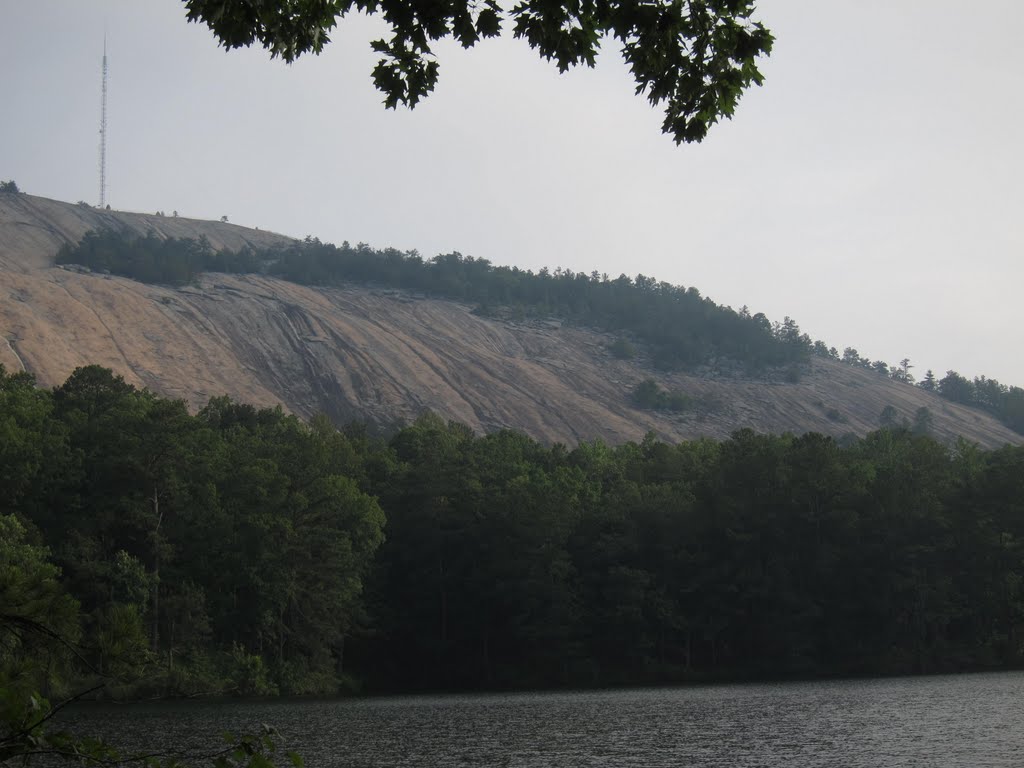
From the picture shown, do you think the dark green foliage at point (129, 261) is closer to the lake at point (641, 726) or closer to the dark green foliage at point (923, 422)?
the dark green foliage at point (923, 422)

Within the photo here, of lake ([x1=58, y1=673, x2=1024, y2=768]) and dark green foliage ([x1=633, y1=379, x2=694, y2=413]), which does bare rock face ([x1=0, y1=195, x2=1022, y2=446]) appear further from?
lake ([x1=58, y1=673, x2=1024, y2=768])

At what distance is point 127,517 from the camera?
62.1 metres

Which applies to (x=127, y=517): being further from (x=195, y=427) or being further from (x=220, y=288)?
(x=220, y=288)

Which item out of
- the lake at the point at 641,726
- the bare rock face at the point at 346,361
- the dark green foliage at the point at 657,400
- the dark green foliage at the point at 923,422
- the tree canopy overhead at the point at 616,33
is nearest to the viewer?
the tree canopy overhead at the point at 616,33

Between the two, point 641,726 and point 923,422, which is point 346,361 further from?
point 641,726

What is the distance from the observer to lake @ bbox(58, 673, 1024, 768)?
105 feet

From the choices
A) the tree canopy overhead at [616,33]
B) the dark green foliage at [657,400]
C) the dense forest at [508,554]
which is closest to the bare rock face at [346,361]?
the dark green foliage at [657,400]

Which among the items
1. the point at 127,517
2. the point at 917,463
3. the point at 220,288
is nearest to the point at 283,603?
the point at 127,517

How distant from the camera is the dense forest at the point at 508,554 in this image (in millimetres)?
63656

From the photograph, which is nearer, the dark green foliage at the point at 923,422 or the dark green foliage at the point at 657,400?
the dark green foliage at the point at 657,400

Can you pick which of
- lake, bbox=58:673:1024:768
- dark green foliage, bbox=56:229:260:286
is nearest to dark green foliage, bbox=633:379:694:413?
dark green foliage, bbox=56:229:260:286

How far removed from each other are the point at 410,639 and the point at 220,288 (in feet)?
379

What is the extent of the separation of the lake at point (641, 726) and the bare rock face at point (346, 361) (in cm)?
8742

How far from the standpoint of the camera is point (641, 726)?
40.6 metres
